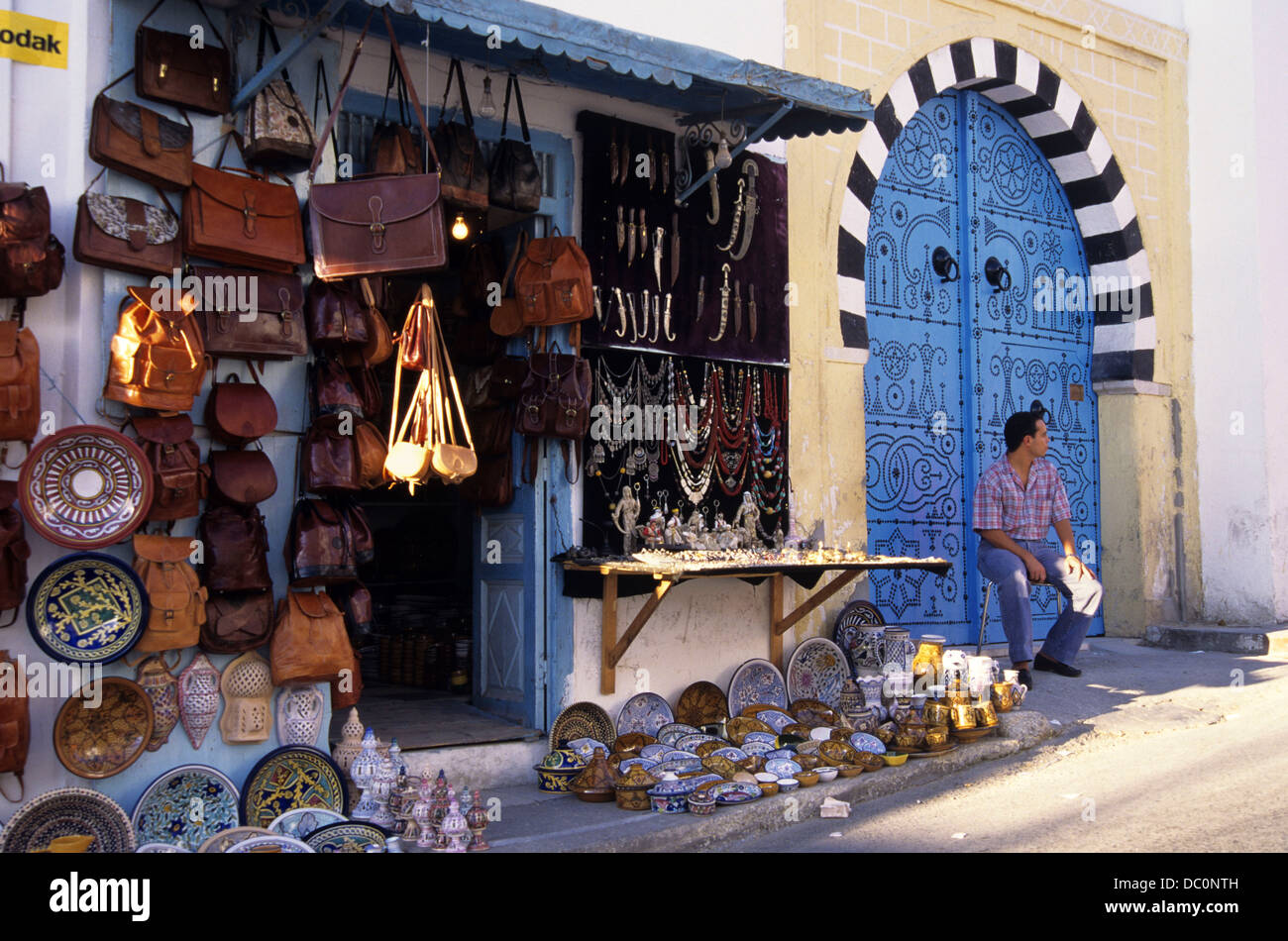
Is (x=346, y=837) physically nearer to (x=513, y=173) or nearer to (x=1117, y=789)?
(x=513, y=173)

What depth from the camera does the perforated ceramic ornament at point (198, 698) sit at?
464cm

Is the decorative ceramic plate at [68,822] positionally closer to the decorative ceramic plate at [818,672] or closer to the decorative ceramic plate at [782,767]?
the decorative ceramic plate at [782,767]

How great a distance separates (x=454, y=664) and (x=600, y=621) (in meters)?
1.60

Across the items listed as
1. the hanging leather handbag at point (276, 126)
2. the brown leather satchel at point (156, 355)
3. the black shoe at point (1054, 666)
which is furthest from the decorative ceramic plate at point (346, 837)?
the black shoe at point (1054, 666)

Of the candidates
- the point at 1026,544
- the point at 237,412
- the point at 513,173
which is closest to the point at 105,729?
the point at 237,412

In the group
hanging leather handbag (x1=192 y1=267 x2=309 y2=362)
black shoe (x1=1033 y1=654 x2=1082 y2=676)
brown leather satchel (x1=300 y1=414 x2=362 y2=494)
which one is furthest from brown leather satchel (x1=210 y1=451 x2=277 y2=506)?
black shoe (x1=1033 y1=654 x2=1082 y2=676)

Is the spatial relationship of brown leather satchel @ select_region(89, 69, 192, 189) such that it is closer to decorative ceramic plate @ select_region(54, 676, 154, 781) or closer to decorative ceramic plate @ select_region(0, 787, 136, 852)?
decorative ceramic plate @ select_region(54, 676, 154, 781)

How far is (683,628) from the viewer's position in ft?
21.7

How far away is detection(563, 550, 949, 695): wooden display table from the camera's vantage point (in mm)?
5699

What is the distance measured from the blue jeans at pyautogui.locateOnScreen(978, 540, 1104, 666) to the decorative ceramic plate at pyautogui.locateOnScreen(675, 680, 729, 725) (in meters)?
2.05

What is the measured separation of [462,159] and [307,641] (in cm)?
242

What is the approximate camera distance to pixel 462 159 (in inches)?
221

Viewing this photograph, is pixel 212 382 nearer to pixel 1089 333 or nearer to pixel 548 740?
pixel 548 740

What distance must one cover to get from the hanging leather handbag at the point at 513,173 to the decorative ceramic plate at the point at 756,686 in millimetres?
2936
